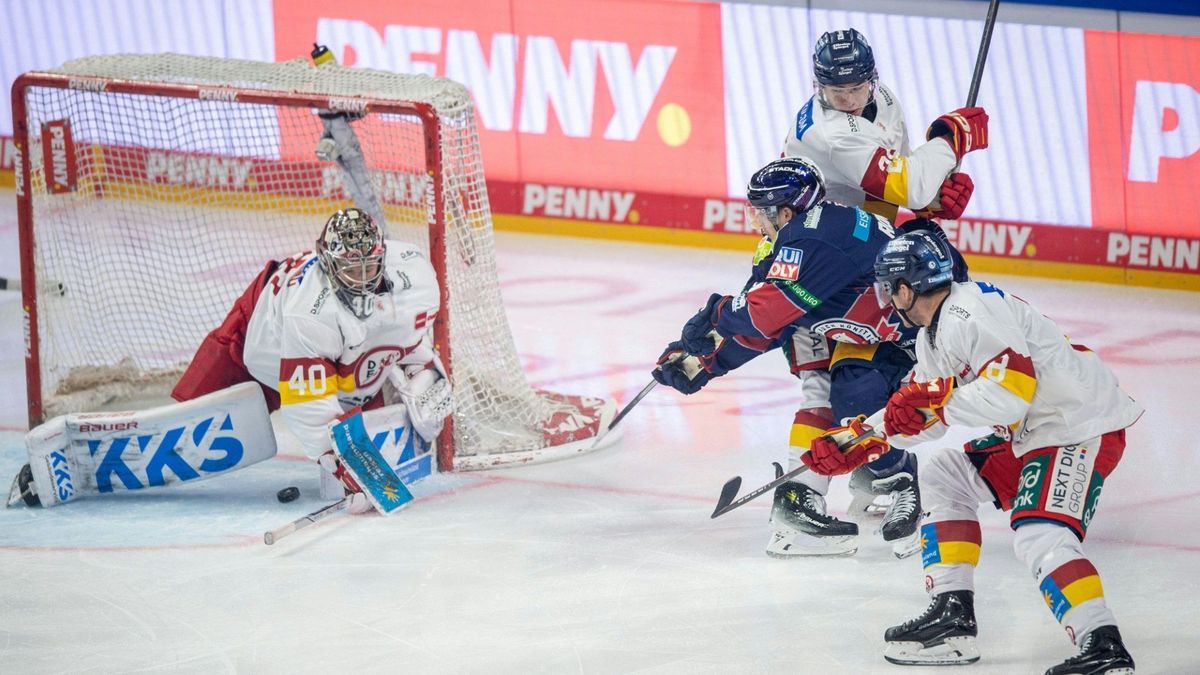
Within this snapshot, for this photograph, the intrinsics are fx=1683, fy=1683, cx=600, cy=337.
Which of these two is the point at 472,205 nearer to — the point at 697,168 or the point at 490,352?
the point at 490,352

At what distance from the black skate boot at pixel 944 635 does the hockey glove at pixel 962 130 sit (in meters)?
1.55

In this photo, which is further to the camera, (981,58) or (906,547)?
(981,58)

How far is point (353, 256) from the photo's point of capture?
5.31 meters

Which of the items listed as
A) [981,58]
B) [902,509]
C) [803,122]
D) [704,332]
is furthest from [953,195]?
[902,509]

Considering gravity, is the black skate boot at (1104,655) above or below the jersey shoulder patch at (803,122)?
below

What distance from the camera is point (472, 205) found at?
6121mm

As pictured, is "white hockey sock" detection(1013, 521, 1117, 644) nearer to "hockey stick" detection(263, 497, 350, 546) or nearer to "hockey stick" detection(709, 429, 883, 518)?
"hockey stick" detection(709, 429, 883, 518)

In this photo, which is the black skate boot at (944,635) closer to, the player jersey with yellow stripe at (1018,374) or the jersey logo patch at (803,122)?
the player jersey with yellow stripe at (1018,374)

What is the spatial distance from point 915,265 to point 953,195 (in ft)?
4.13

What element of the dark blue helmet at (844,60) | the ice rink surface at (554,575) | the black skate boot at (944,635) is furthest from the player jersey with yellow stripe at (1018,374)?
the dark blue helmet at (844,60)

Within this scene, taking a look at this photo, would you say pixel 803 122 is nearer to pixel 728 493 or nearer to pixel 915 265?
pixel 728 493

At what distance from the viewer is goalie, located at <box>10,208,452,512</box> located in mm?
5402

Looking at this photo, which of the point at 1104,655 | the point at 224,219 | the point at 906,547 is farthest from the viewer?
the point at 224,219

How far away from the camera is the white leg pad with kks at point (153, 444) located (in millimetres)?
5633
